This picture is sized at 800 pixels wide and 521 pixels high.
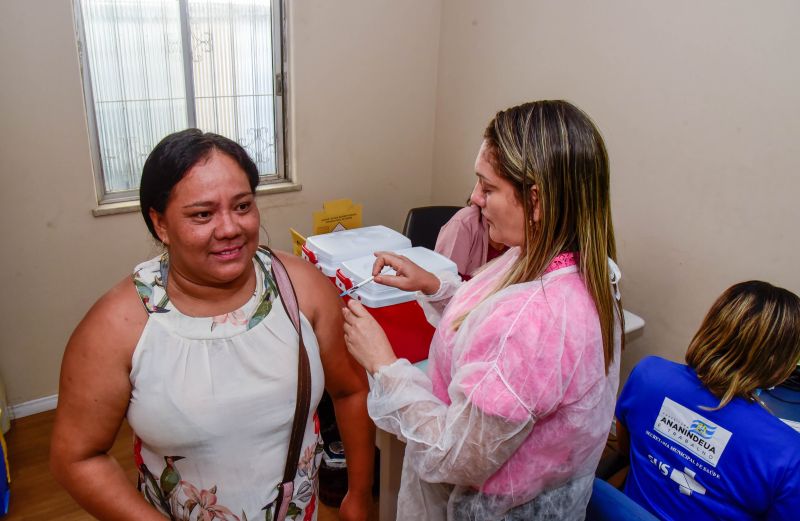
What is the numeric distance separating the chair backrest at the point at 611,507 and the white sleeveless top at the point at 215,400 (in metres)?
0.69

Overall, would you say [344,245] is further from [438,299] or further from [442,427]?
[442,427]

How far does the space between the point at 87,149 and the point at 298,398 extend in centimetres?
183

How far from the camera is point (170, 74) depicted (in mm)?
2547

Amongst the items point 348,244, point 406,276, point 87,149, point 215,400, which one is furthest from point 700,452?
point 87,149

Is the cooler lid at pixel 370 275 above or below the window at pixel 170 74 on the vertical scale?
below

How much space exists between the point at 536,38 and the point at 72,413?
2289 mm

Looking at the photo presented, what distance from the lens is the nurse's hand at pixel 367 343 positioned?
1175 millimetres

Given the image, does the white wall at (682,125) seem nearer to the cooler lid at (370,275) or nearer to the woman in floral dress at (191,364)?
the cooler lid at (370,275)

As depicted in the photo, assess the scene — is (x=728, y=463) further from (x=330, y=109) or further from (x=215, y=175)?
(x=330, y=109)

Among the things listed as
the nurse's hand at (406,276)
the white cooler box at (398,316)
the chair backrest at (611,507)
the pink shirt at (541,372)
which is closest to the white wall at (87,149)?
the white cooler box at (398,316)

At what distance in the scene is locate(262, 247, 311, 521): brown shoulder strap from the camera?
3.64ft

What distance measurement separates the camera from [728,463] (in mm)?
1322

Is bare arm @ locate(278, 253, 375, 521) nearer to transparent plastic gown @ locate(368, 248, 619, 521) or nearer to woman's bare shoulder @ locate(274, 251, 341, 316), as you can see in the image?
woman's bare shoulder @ locate(274, 251, 341, 316)

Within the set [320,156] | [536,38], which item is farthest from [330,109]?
[536,38]
